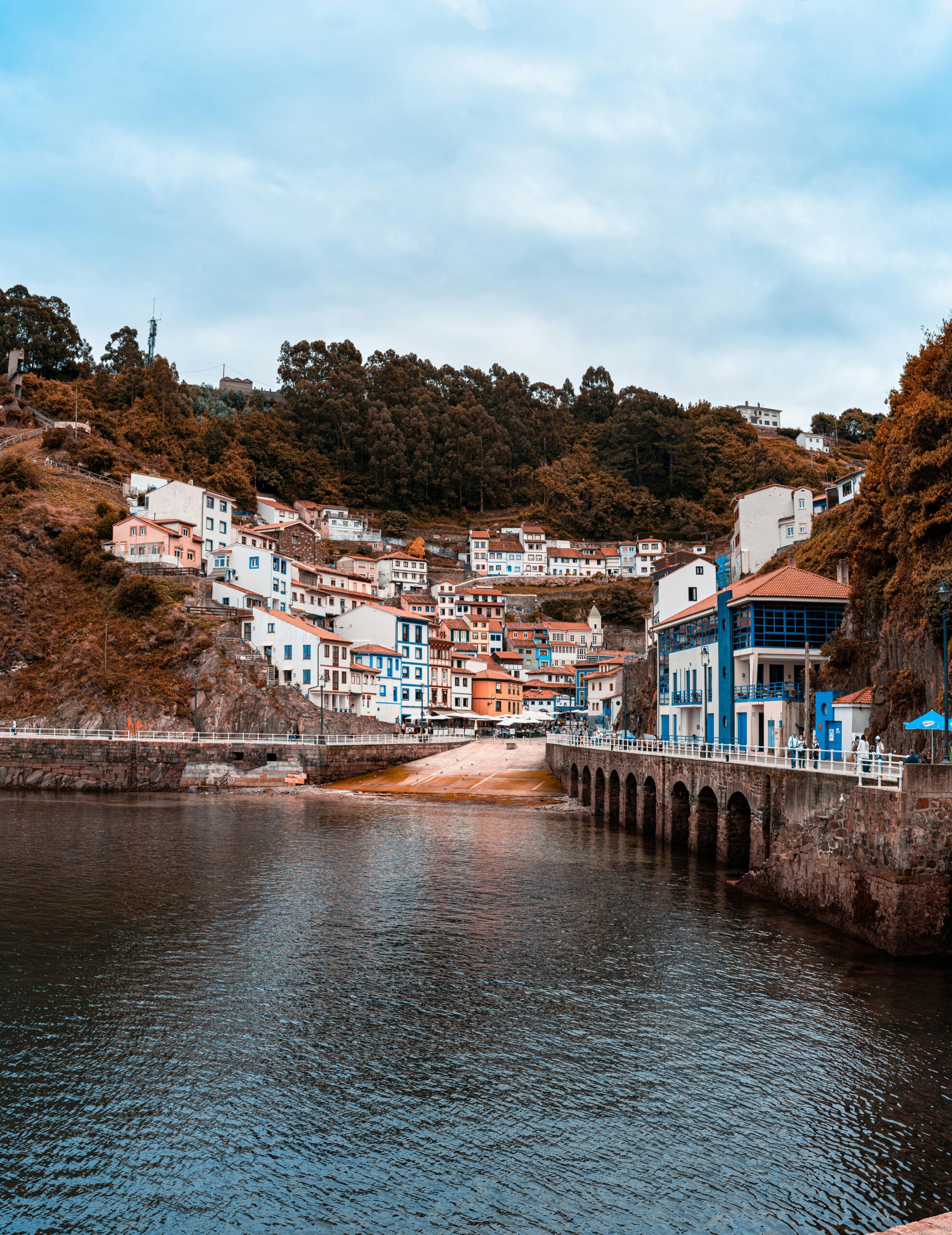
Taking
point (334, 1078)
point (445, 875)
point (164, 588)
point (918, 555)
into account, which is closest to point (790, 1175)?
point (334, 1078)

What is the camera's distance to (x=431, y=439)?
162 meters

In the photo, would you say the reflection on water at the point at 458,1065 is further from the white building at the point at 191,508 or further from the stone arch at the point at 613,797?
the white building at the point at 191,508

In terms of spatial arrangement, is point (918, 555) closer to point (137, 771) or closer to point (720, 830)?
point (720, 830)

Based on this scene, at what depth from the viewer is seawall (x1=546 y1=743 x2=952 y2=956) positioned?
73.1ft

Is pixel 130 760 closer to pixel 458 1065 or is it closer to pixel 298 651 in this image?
pixel 298 651

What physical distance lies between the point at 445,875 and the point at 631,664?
4931cm

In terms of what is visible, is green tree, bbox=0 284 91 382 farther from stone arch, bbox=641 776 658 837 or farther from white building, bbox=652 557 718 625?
stone arch, bbox=641 776 658 837

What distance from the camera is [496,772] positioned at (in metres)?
73.1

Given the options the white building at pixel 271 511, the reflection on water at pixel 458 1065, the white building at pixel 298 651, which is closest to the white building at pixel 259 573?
the white building at pixel 298 651

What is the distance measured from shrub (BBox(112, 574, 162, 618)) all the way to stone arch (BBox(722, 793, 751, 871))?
62.7 metres

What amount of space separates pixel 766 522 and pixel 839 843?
184 ft

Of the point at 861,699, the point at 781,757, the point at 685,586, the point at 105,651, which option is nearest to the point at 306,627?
the point at 105,651

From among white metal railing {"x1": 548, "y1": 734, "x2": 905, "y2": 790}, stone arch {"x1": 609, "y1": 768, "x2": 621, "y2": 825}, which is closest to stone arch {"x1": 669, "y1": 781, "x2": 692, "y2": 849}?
white metal railing {"x1": 548, "y1": 734, "x2": 905, "y2": 790}

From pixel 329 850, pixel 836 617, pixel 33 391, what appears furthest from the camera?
pixel 33 391
